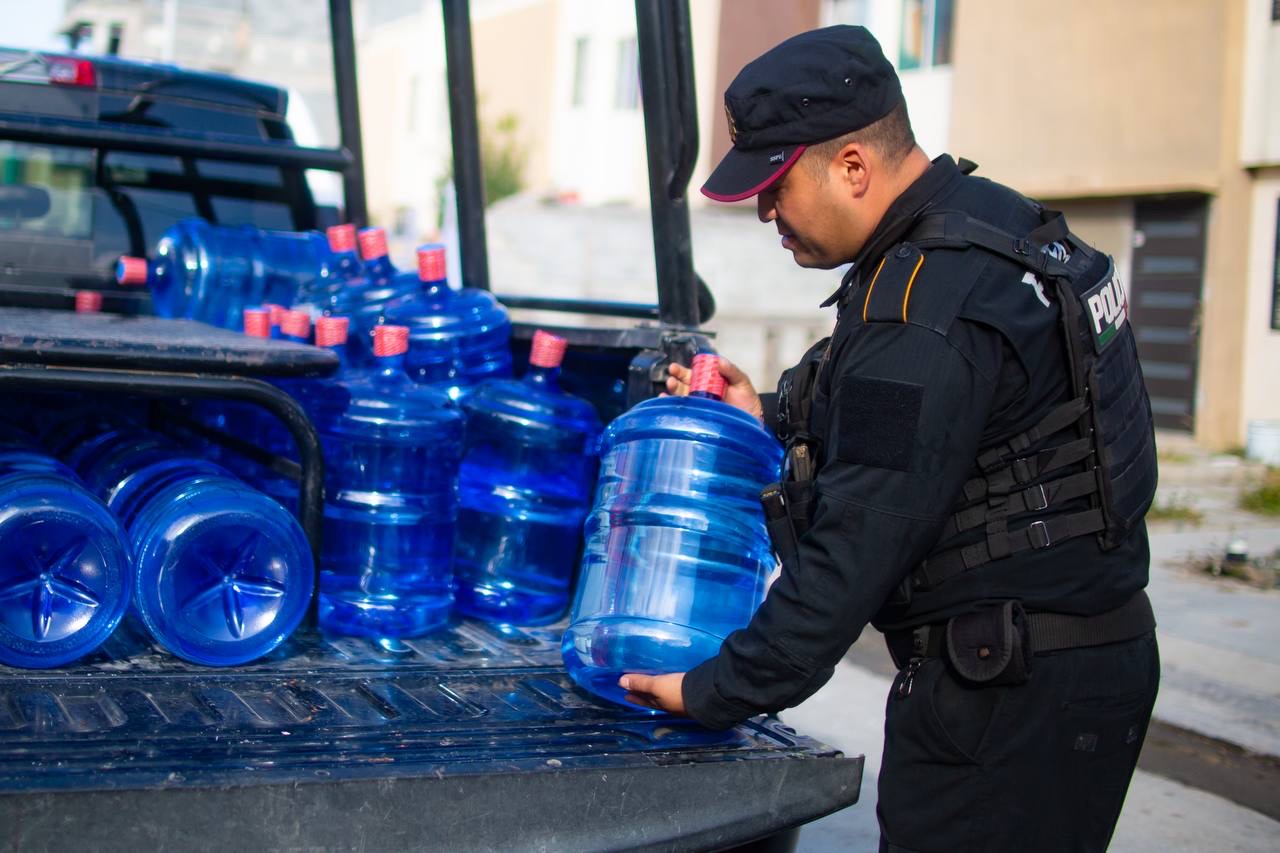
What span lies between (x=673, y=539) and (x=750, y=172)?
1.00 m

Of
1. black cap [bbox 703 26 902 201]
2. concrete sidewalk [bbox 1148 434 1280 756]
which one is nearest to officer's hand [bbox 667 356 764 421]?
black cap [bbox 703 26 902 201]

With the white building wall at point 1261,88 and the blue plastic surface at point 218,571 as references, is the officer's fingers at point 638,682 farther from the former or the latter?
the white building wall at point 1261,88

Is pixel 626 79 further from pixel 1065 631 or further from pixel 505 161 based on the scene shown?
pixel 1065 631

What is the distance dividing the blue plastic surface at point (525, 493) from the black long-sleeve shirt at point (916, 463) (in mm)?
1312

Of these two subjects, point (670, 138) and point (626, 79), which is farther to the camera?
point (626, 79)

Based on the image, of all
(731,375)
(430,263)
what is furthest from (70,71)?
(731,375)

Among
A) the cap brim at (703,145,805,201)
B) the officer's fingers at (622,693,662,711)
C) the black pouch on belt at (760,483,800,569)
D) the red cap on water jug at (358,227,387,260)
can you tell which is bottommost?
the officer's fingers at (622,693,662,711)

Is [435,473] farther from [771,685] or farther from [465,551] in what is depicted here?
[771,685]

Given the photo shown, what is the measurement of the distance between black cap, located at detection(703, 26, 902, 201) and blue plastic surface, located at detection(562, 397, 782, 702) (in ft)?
2.76

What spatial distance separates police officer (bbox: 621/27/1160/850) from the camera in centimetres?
222

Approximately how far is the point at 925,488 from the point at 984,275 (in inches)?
→ 14.7

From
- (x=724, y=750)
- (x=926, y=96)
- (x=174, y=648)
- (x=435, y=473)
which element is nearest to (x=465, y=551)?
(x=435, y=473)

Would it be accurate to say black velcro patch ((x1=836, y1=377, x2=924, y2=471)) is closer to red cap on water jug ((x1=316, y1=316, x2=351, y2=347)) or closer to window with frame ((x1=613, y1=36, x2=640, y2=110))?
red cap on water jug ((x1=316, y1=316, x2=351, y2=347))

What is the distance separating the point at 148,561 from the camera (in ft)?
9.53
